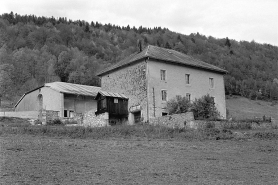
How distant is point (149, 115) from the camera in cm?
3600

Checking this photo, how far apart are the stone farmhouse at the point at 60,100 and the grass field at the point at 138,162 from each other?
22.6 metres

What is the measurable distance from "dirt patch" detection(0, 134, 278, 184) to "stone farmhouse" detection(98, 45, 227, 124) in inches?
674

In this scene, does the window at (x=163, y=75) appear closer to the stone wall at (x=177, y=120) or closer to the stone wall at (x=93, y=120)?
the stone wall at (x=93, y=120)

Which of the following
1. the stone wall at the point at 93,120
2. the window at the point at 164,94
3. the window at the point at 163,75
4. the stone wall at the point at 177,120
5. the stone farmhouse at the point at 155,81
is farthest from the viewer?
the window at the point at 163,75

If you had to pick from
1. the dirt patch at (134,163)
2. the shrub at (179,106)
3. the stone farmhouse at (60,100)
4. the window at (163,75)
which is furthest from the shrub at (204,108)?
the stone farmhouse at (60,100)

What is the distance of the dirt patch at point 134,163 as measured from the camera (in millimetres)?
11234

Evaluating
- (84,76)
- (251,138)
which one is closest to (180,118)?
(251,138)

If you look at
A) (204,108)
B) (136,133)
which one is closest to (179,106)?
(204,108)

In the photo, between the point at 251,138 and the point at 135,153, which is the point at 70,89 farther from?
the point at 135,153

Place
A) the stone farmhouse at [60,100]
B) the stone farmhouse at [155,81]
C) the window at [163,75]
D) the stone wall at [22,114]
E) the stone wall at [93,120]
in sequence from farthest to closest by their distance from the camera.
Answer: the stone wall at [22,114] < the stone farmhouse at [60,100] < the window at [163,75] < the stone farmhouse at [155,81] < the stone wall at [93,120]

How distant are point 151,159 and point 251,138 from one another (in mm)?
11582

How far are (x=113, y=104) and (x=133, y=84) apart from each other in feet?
10.3

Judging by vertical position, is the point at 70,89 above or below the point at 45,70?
below

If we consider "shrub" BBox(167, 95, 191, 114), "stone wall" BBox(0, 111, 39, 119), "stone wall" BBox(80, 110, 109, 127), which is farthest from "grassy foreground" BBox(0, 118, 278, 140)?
"stone wall" BBox(0, 111, 39, 119)
